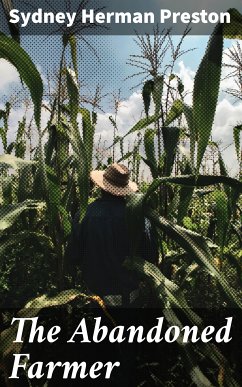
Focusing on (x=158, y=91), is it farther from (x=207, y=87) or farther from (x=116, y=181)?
(x=207, y=87)

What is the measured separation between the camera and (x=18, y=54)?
3.28 feet

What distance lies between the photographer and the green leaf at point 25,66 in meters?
0.99

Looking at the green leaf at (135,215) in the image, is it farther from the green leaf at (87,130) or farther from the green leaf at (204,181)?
the green leaf at (87,130)

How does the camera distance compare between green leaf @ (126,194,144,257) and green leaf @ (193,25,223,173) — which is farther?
green leaf @ (126,194,144,257)

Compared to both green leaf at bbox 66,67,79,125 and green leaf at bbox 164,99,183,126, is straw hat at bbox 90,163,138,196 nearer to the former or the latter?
green leaf at bbox 164,99,183,126

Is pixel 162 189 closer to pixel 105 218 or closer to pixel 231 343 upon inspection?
pixel 105 218

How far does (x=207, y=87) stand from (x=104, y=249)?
95 cm

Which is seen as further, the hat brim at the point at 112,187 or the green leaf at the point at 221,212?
the hat brim at the point at 112,187

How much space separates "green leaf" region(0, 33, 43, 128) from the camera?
3.25 ft

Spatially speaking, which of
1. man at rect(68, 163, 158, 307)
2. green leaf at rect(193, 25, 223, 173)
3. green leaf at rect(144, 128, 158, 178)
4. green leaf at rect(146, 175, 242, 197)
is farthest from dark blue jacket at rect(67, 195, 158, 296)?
green leaf at rect(193, 25, 223, 173)

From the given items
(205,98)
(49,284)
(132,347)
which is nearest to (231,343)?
(132,347)

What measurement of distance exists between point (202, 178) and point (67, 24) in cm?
67

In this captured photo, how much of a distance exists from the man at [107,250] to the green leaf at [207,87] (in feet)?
2.54

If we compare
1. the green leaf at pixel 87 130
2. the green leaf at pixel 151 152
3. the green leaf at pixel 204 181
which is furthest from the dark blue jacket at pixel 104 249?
the green leaf at pixel 204 181
